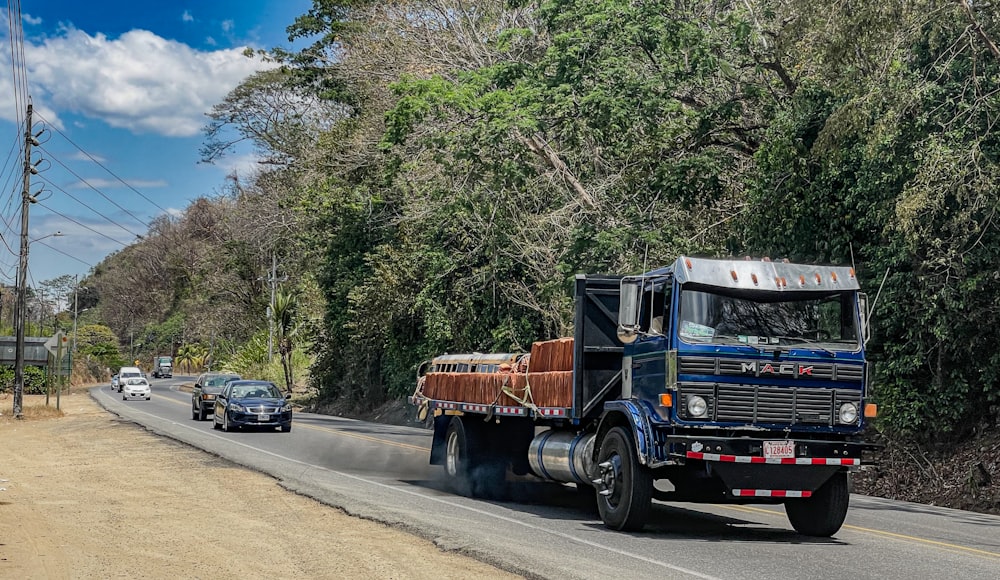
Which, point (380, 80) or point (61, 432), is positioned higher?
point (380, 80)

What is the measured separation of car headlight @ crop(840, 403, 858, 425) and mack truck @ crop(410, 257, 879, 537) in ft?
0.05

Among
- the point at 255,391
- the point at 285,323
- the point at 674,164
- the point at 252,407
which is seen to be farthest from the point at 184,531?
the point at 285,323

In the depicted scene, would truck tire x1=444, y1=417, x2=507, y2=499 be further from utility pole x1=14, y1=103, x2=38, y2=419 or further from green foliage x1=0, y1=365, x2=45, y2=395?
green foliage x1=0, y1=365, x2=45, y2=395

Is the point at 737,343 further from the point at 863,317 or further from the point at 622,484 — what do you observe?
the point at 622,484

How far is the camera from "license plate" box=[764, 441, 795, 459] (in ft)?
37.2

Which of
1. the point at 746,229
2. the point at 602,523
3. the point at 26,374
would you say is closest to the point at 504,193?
the point at 746,229

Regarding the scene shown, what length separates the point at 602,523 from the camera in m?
13.0

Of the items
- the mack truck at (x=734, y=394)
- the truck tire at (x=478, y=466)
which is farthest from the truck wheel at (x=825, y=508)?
the truck tire at (x=478, y=466)

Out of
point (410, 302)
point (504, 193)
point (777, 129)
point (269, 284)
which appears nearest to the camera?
point (777, 129)

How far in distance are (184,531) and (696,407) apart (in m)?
5.66

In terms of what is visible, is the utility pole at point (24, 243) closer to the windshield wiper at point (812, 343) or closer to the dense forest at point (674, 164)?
the dense forest at point (674, 164)

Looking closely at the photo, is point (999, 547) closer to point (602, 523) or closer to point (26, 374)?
point (602, 523)

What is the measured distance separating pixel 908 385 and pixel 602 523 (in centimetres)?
897

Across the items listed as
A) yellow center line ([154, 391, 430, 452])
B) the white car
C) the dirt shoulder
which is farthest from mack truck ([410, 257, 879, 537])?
the white car
